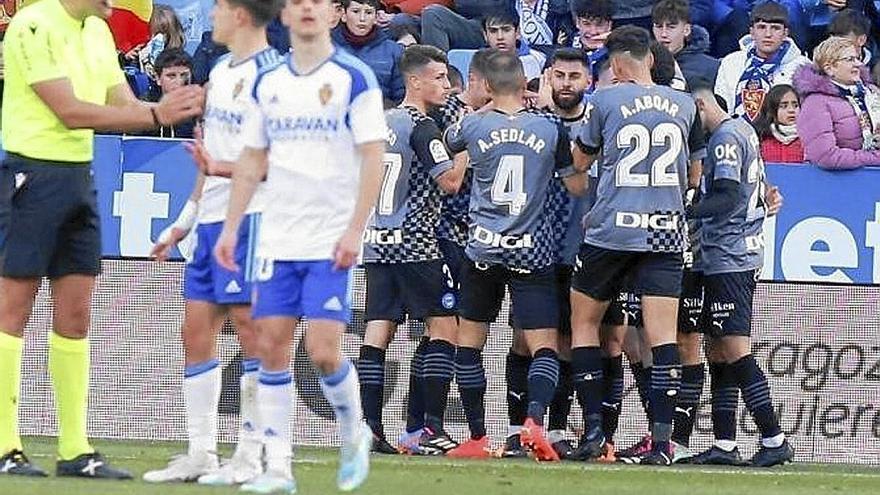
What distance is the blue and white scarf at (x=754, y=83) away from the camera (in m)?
16.1

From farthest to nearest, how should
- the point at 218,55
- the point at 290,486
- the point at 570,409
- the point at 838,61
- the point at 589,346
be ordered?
the point at 218,55 → the point at 838,61 → the point at 570,409 → the point at 589,346 → the point at 290,486

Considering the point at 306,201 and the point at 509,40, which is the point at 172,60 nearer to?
the point at 509,40

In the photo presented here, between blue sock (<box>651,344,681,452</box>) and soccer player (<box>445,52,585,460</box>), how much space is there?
0.63m

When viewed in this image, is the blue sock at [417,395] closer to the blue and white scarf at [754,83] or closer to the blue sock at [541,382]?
the blue sock at [541,382]

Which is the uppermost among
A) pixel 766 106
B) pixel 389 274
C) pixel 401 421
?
pixel 766 106

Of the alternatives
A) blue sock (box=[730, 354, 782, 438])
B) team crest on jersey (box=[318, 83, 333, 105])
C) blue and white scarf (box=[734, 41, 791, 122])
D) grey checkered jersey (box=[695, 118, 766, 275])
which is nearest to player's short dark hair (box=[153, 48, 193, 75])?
blue and white scarf (box=[734, 41, 791, 122])

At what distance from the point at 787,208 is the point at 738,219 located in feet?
4.46

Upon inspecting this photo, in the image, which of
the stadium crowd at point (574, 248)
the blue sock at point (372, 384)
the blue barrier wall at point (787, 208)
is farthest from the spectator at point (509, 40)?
the blue sock at point (372, 384)

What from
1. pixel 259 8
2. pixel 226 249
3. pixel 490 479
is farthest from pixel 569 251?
pixel 226 249

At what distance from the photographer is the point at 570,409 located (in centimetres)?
1372

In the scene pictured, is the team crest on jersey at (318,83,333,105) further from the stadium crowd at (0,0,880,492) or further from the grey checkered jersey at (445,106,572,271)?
the grey checkered jersey at (445,106,572,271)

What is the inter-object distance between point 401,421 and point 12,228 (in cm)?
494

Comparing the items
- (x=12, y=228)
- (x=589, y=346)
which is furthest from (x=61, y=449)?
(x=589, y=346)

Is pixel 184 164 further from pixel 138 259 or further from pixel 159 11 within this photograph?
pixel 159 11
